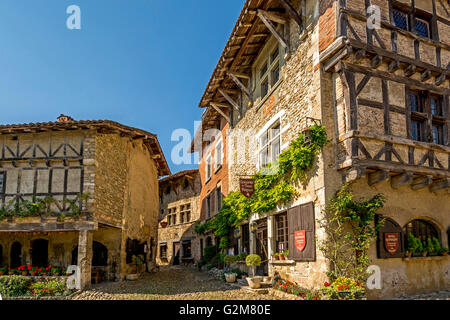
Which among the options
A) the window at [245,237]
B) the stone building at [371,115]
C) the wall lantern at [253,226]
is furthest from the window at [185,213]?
the stone building at [371,115]

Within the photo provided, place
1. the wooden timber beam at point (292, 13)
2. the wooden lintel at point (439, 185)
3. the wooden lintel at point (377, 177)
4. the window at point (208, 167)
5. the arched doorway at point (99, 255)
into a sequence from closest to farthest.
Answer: the wooden lintel at point (377, 177), the wooden lintel at point (439, 185), the wooden timber beam at point (292, 13), the arched doorway at point (99, 255), the window at point (208, 167)

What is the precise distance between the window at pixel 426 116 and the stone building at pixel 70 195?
9.50 metres

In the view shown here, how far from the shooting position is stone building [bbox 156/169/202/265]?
930 inches

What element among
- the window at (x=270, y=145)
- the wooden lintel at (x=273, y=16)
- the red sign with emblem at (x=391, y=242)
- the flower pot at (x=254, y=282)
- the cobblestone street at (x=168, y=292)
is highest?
the wooden lintel at (x=273, y=16)

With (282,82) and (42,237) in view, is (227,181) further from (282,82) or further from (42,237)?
(42,237)

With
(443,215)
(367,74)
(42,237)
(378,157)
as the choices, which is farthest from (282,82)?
(42,237)

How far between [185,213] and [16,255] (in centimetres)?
1146

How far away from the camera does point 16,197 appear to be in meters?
12.8

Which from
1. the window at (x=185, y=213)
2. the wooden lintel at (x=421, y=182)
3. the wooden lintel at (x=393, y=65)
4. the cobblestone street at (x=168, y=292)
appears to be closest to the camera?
the wooden lintel at (x=421, y=182)

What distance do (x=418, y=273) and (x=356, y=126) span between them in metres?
3.81

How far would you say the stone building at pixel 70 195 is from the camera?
1229 centimetres

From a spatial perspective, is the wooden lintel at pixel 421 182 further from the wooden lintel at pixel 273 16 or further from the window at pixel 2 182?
the window at pixel 2 182

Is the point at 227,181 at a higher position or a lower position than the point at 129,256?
higher

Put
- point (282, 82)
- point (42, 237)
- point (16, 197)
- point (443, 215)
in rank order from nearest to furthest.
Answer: point (443, 215) < point (282, 82) < point (16, 197) < point (42, 237)
